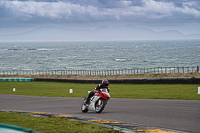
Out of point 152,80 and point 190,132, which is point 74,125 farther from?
point 152,80

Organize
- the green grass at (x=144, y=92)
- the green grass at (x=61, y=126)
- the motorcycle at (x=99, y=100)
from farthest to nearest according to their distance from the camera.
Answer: the green grass at (x=144, y=92)
the motorcycle at (x=99, y=100)
the green grass at (x=61, y=126)

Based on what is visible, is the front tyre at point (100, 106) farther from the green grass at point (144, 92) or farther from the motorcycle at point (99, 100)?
the green grass at point (144, 92)

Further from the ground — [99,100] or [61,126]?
[99,100]

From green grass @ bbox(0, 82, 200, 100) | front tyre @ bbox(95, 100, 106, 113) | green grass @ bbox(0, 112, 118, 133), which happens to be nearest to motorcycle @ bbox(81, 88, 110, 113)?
front tyre @ bbox(95, 100, 106, 113)

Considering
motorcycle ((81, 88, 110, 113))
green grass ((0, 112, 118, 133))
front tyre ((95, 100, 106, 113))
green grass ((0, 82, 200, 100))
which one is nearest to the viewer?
green grass ((0, 112, 118, 133))

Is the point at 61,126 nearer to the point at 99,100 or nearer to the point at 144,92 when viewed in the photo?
the point at 99,100

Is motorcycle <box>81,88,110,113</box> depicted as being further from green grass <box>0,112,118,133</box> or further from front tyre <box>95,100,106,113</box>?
green grass <box>0,112,118,133</box>

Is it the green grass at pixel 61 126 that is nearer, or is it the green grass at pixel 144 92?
the green grass at pixel 61 126

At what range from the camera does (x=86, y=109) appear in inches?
562

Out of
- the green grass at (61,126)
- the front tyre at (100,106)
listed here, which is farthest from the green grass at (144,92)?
the green grass at (61,126)

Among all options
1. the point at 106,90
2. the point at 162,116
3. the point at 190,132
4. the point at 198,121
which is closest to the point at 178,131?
the point at 190,132

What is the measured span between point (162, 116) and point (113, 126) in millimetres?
2900

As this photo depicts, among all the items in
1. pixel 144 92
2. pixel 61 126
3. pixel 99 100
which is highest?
pixel 99 100

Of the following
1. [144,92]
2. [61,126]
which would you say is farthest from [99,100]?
[144,92]
